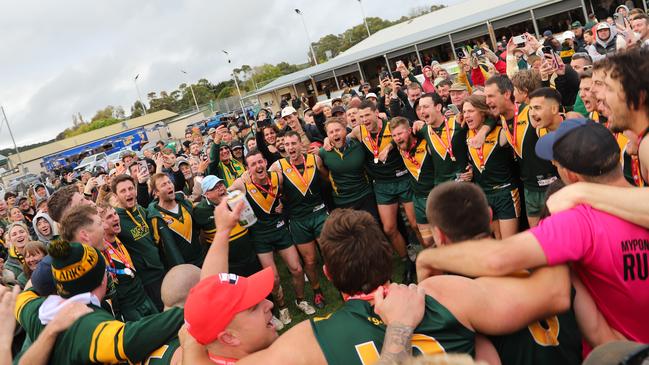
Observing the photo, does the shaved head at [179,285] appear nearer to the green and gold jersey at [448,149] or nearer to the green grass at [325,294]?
the green grass at [325,294]

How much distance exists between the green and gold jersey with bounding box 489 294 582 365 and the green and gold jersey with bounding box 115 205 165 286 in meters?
4.07

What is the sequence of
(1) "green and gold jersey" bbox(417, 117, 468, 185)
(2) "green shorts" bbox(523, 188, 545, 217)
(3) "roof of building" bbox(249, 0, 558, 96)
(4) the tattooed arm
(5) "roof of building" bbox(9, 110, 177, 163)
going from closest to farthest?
(4) the tattooed arm
(2) "green shorts" bbox(523, 188, 545, 217)
(1) "green and gold jersey" bbox(417, 117, 468, 185)
(3) "roof of building" bbox(249, 0, 558, 96)
(5) "roof of building" bbox(9, 110, 177, 163)

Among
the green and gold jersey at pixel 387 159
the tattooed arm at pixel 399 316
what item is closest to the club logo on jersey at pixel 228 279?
the tattooed arm at pixel 399 316

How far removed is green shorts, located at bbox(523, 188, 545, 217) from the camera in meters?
4.72

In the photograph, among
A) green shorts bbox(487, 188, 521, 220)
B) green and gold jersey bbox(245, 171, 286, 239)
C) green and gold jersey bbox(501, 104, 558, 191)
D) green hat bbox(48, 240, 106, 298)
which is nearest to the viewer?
green hat bbox(48, 240, 106, 298)

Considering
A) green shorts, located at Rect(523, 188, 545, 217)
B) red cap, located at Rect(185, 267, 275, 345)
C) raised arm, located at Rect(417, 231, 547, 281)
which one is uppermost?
red cap, located at Rect(185, 267, 275, 345)

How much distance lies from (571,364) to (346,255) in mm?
1186

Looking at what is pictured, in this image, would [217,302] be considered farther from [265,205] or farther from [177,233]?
Answer: [265,205]

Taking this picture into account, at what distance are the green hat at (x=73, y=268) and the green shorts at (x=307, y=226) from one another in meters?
3.19

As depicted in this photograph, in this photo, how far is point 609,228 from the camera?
71.6 inches

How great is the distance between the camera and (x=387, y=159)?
608 centimetres

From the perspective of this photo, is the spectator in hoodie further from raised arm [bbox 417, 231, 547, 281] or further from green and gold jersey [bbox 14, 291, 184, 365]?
green and gold jersey [bbox 14, 291, 184, 365]

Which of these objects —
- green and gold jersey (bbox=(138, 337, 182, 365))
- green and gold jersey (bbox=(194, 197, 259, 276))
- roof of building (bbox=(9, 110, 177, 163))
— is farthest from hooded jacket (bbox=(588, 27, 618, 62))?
roof of building (bbox=(9, 110, 177, 163))

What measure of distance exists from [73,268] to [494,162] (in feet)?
13.8
